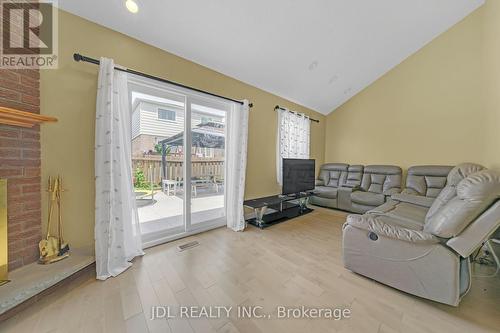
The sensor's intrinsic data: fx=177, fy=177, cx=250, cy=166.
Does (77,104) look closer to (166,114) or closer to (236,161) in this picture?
(166,114)

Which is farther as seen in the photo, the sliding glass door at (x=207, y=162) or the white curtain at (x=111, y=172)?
the sliding glass door at (x=207, y=162)

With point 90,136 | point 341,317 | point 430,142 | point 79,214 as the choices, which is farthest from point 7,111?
point 430,142

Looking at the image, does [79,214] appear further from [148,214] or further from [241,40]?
[241,40]

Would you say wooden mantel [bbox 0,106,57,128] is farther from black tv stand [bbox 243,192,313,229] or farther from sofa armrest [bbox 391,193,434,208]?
sofa armrest [bbox 391,193,434,208]

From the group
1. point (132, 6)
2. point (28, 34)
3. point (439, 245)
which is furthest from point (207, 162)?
point (439, 245)

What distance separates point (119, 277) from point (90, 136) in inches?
57.5

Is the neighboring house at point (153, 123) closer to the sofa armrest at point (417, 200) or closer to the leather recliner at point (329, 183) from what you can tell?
the leather recliner at point (329, 183)

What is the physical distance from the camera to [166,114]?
8.16 feet

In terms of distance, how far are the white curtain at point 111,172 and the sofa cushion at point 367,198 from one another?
4050mm

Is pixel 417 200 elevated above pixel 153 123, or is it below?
below

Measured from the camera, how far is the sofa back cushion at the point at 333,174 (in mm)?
4605

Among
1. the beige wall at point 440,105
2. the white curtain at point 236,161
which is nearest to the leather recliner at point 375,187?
the beige wall at point 440,105

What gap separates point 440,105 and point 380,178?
1.77 metres

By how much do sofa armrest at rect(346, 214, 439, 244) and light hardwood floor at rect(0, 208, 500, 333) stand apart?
523mm
